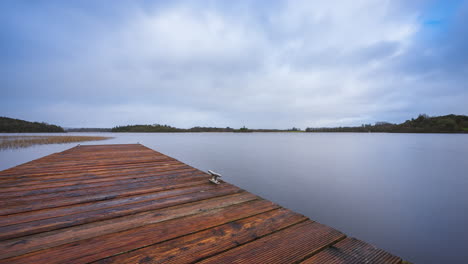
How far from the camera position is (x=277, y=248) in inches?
56.6

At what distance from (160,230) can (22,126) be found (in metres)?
82.9

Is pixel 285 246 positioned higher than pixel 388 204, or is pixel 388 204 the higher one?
pixel 285 246

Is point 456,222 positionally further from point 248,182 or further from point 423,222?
point 248,182

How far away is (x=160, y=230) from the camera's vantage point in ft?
5.41

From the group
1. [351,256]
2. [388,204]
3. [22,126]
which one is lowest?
[388,204]

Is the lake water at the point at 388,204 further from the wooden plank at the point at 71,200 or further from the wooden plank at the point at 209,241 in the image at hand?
the wooden plank at the point at 71,200

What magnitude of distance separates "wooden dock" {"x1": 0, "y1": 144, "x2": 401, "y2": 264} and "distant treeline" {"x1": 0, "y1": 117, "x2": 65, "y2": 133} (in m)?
76.3

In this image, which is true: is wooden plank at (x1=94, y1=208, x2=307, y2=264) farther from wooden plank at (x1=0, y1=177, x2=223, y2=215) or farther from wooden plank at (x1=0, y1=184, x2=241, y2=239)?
wooden plank at (x1=0, y1=177, x2=223, y2=215)


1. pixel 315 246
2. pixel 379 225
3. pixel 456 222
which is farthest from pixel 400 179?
pixel 315 246

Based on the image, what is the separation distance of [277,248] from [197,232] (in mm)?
676

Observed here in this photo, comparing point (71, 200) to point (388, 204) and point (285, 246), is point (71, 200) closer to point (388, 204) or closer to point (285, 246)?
point (285, 246)

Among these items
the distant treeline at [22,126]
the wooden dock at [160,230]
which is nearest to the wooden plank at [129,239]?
the wooden dock at [160,230]

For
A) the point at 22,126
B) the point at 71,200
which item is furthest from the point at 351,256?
the point at 22,126

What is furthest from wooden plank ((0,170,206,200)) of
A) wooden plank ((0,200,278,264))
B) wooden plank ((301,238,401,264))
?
wooden plank ((301,238,401,264))
